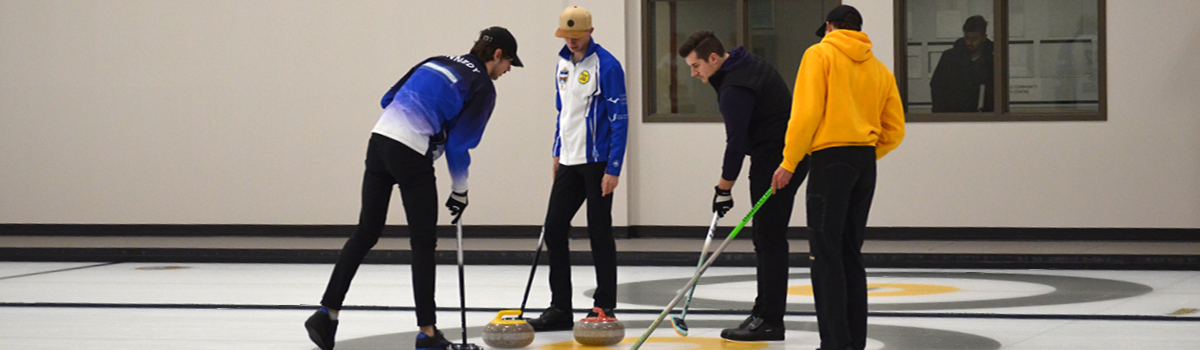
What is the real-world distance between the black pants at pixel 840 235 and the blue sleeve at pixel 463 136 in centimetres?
114

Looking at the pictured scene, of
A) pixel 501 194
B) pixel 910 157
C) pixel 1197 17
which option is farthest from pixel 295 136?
pixel 1197 17

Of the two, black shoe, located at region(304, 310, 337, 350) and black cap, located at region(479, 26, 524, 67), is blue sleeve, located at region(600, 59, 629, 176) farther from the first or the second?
black shoe, located at region(304, 310, 337, 350)

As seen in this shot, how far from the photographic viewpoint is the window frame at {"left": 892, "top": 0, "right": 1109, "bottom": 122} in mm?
8836

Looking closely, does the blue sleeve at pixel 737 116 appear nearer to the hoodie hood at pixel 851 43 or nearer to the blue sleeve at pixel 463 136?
the hoodie hood at pixel 851 43

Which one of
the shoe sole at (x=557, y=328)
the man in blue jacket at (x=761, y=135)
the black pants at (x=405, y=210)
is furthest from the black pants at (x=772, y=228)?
the black pants at (x=405, y=210)

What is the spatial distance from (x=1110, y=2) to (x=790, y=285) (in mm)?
3214

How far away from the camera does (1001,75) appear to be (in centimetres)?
901

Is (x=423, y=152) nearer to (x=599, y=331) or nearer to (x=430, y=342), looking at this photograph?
(x=430, y=342)

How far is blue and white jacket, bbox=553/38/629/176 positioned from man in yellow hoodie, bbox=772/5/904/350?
3.24 ft

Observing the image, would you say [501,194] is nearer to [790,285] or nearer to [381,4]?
[381,4]

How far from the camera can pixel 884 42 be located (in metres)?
9.06

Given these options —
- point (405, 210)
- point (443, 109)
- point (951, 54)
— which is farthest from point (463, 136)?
point (951, 54)

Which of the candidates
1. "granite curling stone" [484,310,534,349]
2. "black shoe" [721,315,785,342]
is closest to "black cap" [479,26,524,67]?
"granite curling stone" [484,310,534,349]

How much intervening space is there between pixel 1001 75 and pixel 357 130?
14.2 feet
